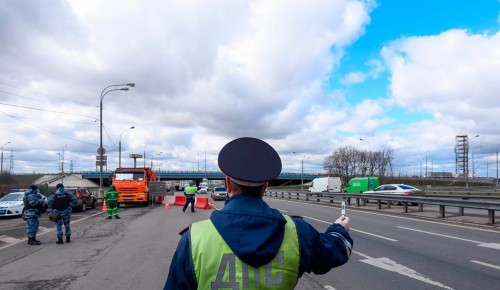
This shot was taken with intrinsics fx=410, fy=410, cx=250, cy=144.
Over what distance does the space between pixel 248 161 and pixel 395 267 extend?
696 centimetres

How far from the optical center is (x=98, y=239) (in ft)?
42.5

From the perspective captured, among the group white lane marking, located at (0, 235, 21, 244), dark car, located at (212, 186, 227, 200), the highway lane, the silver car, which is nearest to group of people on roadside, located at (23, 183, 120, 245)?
white lane marking, located at (0, 235, 21, 244)

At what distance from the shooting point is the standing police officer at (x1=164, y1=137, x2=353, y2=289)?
191cm

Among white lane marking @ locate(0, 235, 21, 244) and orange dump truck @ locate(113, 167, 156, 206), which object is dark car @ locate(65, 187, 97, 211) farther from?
white lane marking @ locate(0, 235, 21, 244)

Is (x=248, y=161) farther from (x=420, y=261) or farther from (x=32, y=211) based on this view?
(x=32, y=211)

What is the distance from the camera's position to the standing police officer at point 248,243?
1910 mm

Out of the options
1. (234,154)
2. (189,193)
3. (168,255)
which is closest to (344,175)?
(189,193)

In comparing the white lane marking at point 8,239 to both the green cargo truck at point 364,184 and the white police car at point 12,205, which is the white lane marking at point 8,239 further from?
the green cargo truck at point 364,184

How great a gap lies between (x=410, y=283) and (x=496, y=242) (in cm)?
599

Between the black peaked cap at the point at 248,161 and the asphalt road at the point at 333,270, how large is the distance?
17.0ft

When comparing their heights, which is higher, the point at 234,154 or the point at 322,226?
the point at 234,154

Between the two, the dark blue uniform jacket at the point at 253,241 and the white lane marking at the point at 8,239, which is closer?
the dark blue uniform jacket at the point at 253,241

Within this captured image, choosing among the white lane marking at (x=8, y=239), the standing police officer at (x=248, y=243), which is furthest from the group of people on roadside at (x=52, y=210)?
the standing police officer at (x=248, y=243)

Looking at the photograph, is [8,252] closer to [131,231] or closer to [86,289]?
[131,231]
